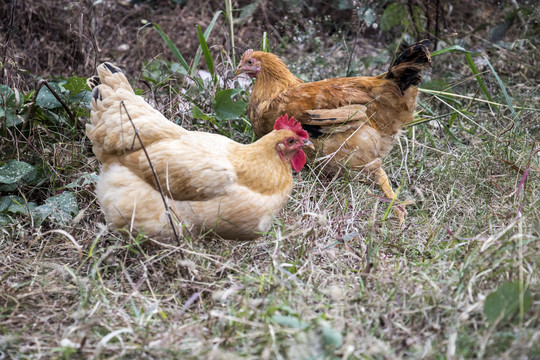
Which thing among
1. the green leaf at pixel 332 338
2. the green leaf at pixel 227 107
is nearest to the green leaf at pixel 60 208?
the green leaf at pixel 227 107

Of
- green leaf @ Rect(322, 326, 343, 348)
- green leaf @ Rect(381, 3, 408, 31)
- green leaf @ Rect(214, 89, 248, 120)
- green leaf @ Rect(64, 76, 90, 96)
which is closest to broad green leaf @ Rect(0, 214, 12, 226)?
green leaf @ Rect(64, 76, 90, 96)

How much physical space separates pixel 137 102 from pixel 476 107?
140 inches

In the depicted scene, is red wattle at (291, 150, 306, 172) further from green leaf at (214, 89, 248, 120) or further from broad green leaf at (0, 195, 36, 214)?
broad green leaf at (0, 195, 36, 214)

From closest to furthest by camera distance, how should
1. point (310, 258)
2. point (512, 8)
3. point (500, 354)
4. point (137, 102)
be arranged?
1. point (500, 354)
2. point (310, 258)
3. point (137, 102)
4. point (512, 8)

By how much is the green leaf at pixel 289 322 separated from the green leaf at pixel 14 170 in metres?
2.20

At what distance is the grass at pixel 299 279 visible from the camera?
215 cm

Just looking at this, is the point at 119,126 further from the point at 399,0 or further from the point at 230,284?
the point at 399,0

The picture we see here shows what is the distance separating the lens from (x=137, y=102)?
3.23 m

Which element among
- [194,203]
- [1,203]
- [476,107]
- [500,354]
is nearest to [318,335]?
[500,354]

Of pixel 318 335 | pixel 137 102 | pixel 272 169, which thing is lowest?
pixel 318 335

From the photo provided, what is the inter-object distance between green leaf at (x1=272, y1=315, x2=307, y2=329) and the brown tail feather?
7.80ft

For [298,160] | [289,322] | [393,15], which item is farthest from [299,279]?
[393,15]

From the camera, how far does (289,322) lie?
7.02ft

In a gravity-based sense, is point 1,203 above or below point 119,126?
below
